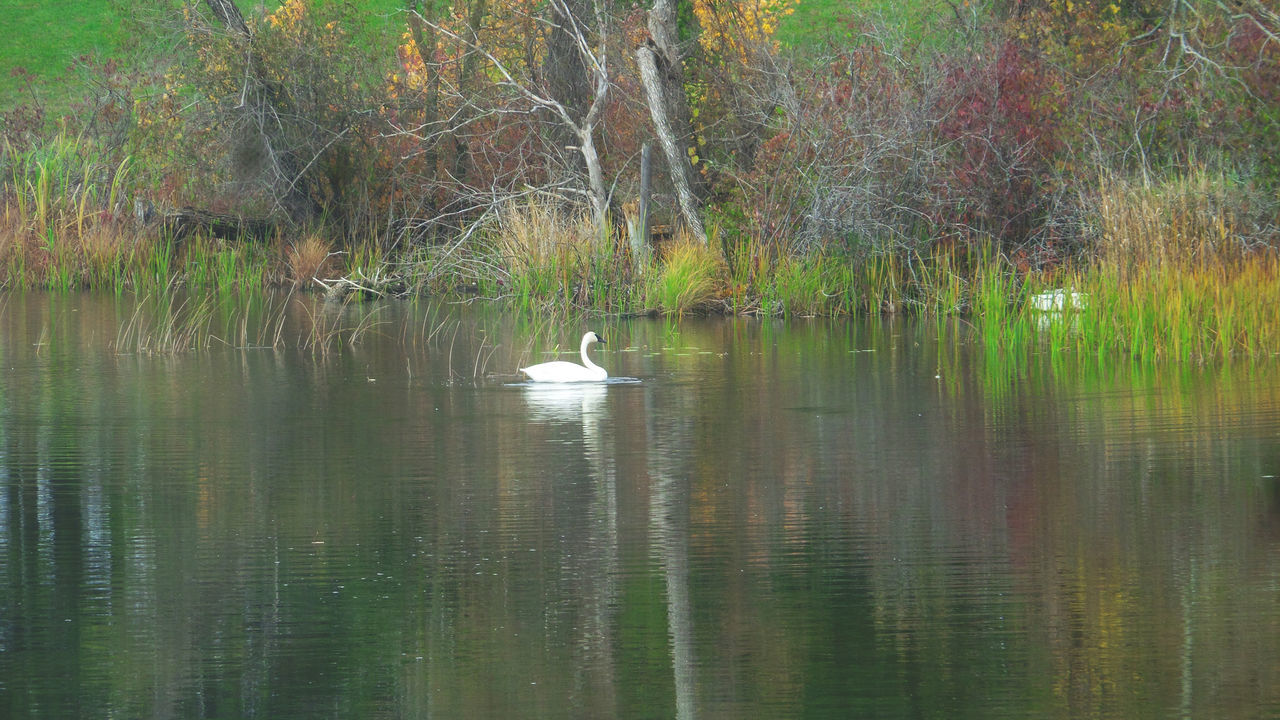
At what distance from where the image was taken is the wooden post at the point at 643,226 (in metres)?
23.1

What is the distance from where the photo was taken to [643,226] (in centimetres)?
2362

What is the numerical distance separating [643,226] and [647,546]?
1598cm

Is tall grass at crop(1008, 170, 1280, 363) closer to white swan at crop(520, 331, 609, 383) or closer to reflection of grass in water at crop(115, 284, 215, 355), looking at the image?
white swan at crop(520, 331, 609, 383)

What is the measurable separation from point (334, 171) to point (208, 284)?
Answer: 3233 millimetres

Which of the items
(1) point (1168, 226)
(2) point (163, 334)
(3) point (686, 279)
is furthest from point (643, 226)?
(1) point (1168, 226)

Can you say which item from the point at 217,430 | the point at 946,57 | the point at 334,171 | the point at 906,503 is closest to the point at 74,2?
the point at 334,171

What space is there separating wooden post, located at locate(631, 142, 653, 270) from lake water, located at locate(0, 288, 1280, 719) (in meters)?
8.23

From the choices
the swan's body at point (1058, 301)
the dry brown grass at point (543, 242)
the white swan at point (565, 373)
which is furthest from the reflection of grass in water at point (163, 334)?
the swan's body at point (1058, 301)

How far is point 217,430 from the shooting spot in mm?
11953

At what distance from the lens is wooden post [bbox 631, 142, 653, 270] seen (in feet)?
75.9

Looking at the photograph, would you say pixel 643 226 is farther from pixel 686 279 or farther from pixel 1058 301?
pixel 1058 301

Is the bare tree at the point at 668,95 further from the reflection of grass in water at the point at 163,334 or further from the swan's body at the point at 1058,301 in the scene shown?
the reflection of grass in water at the point at 163,334

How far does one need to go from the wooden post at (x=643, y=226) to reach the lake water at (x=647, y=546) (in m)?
8.23

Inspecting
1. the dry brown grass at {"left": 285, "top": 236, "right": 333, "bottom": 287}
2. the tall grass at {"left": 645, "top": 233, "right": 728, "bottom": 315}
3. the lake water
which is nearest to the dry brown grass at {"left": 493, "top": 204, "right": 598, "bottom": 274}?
the tall grass at {"left": 645, "top": 233, "right": 728, "bottom": 315}
